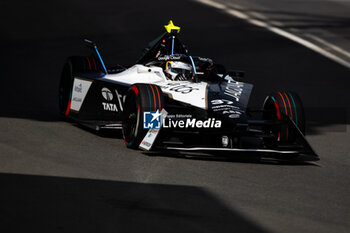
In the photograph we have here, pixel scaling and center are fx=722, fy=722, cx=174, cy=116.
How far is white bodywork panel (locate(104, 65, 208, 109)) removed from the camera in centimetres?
897

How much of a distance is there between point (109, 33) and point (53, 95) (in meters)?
8.34

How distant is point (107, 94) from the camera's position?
10211 mm

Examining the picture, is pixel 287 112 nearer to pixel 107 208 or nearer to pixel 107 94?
pixel 107 94

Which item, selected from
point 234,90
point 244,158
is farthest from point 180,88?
point 244,158

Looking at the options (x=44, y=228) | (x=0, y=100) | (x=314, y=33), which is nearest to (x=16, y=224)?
(x=44, y=228)

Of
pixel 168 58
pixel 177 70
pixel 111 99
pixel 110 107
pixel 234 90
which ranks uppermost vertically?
pixel 168 58

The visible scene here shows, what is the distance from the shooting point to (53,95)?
43.5 feet

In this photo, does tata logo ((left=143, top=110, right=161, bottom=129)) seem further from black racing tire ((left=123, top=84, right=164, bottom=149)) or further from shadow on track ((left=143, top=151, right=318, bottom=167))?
shadow on track ((left=143, top=151, right=318, bottom=167))

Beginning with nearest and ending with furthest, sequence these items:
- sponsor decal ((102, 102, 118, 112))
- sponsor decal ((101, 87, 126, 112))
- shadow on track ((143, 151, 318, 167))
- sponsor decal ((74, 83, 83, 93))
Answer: shadow on track ((143, 151, 318, 167)), sponsor decal ((101, 87, 126, 112)), sponsor decal ((102, 102, 118, 112)), sponsor decal ((74, 83, 83, 93))

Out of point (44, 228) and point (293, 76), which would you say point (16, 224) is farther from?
point (293, 76)

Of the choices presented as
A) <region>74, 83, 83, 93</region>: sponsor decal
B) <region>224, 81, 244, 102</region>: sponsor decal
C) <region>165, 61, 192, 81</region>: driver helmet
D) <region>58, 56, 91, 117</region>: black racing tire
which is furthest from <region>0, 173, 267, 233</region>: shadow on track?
<region>58, 56, 91, 117</region>: black racing tire

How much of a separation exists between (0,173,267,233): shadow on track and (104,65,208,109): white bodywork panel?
2107 mm

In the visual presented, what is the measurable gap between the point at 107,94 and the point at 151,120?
73.5 inches

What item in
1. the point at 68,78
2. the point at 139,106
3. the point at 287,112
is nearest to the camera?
the point at 139,106
